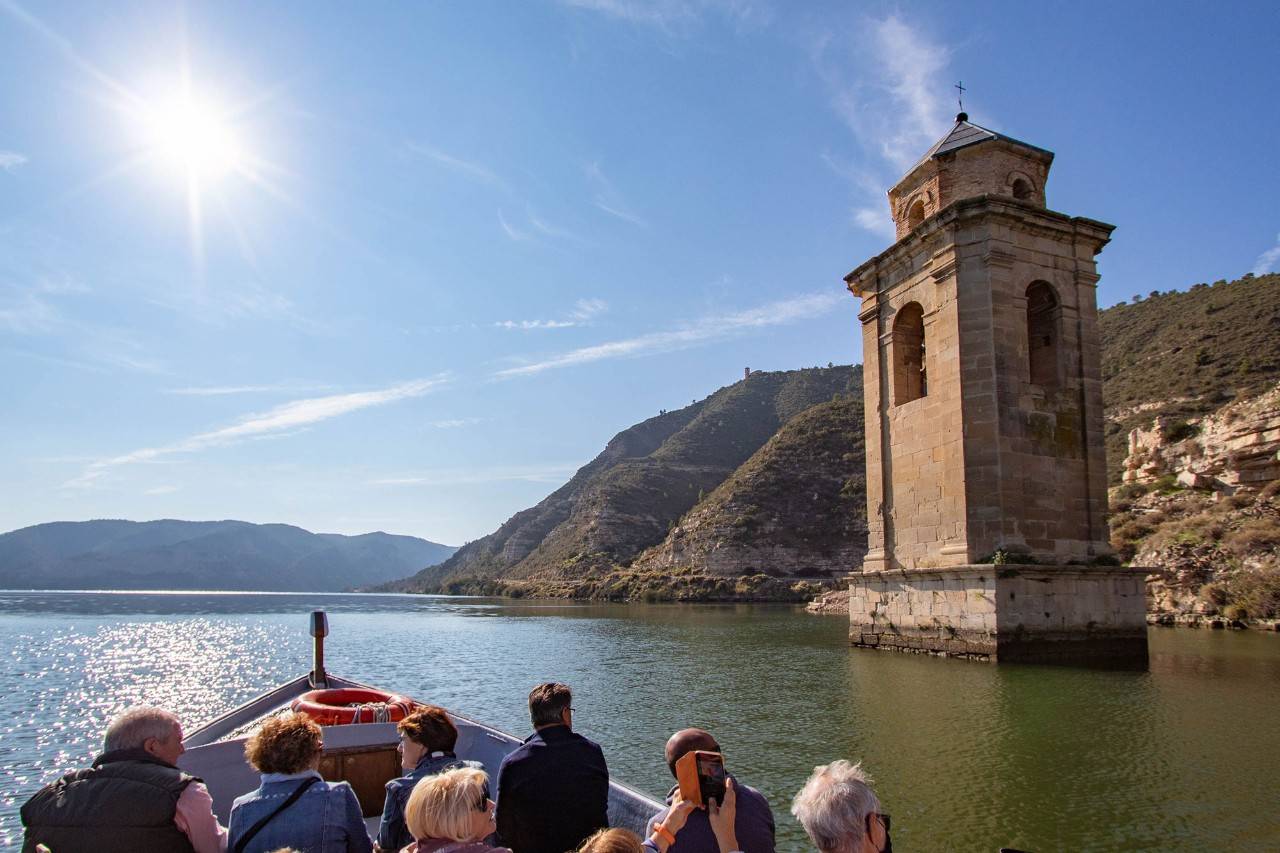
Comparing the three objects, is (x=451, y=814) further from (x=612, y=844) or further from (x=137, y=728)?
(x=137, y=728)

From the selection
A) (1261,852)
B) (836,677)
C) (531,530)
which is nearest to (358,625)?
(836,677)

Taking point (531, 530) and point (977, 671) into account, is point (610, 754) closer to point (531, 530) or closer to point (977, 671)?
point (977, 671)

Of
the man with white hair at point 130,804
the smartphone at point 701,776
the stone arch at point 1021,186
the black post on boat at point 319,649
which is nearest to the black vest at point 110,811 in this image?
the man with white hair at point 130,804

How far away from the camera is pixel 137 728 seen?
3748mm

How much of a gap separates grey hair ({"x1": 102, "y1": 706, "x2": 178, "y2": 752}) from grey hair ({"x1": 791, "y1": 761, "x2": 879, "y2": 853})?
9.17ft

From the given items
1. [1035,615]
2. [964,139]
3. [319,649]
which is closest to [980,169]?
[964,139]

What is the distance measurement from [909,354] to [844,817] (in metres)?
21.5

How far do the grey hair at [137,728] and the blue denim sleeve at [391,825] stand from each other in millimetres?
1182

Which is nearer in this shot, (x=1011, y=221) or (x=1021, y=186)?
(x=1011, y=221)

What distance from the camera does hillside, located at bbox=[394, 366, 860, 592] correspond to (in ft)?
297

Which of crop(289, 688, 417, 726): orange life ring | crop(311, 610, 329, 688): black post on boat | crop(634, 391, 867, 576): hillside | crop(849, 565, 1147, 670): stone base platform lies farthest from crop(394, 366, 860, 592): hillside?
crop(289, 688, 417, 726): orange life ring

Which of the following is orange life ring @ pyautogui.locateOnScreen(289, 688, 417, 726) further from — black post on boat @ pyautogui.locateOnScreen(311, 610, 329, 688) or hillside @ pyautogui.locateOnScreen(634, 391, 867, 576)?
hillside @ pyautogui.locateOnScreen(634, 391, 867, 576)

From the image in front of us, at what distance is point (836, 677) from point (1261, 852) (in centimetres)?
1055

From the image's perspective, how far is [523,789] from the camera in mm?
4410
